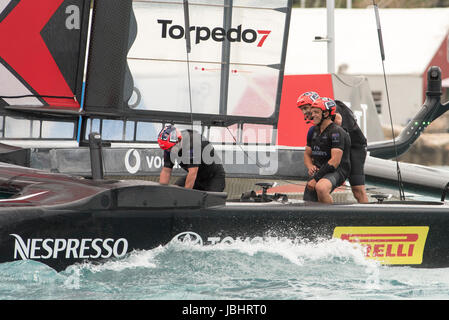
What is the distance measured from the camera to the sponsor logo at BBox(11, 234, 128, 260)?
4.90 metres

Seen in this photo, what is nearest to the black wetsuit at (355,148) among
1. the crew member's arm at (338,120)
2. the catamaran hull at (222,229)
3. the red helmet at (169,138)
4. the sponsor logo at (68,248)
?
the crew member's arm at (338,120)

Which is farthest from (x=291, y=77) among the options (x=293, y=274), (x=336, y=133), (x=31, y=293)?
(x=31, y=293)

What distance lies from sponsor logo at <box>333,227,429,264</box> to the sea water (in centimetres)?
5

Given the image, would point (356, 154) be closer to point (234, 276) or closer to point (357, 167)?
point (357, 167)

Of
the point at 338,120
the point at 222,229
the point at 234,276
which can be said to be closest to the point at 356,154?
the point at 338,120

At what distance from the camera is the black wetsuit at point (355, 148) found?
641cm

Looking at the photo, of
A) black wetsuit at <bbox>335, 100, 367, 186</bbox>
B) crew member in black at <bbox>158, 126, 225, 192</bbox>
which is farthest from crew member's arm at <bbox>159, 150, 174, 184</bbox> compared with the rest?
black wetsuit at <bbox>335, 100, 367, 186</bbox>

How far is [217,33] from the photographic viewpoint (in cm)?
718

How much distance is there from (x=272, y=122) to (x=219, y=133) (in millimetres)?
507

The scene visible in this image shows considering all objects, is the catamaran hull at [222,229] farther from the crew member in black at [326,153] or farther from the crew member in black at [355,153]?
the crew member in black at [355,153]

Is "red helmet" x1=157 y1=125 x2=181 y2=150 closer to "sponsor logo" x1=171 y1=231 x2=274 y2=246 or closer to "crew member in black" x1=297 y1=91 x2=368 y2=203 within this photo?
"sponsor logo" x1=171 y1=231 x2=274 y2=246

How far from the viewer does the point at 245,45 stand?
7254 mm

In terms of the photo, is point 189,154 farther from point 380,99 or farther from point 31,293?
point 380,99

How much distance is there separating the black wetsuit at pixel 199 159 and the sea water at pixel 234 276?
96 centimetres
